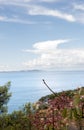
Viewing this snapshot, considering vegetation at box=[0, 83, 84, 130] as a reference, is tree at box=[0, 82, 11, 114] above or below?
above

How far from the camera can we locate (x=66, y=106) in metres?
3.64

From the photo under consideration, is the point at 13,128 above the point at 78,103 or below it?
below

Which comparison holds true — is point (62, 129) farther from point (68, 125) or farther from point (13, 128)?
point (13, 128)

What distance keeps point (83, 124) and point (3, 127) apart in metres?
0.79

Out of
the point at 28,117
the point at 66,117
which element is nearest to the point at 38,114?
the point at 28,117

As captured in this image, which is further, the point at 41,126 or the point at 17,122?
the point at 17,122

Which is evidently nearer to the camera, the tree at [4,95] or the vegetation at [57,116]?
the vegetation at [57,116]

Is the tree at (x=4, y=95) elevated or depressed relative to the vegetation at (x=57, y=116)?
elevated

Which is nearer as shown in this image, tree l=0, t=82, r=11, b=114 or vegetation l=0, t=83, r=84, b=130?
vegetation l=0, t=83, r=84, b=130

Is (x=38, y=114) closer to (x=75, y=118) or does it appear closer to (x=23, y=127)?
(x=23, y=127)

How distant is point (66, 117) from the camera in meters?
3.57

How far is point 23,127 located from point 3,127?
193 millimetres

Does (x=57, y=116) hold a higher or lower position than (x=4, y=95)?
lower

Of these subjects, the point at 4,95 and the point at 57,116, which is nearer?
the point at 57,116
